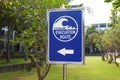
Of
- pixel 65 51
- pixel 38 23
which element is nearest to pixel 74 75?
pixel 38 23

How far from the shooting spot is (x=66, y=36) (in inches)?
173

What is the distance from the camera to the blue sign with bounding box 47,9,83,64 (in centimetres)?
438

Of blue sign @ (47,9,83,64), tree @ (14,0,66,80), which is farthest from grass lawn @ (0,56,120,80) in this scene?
blue sign @ (47,9,83,64)

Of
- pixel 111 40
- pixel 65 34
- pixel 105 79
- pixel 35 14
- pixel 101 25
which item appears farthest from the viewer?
pixel 101 25

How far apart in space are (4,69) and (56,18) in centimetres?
2245

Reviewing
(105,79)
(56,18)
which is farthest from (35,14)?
(105,79)

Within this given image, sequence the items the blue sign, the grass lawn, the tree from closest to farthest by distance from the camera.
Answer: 1. the blue sign
2. the tree
3. the grass lawn

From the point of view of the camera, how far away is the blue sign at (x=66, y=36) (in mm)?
4383

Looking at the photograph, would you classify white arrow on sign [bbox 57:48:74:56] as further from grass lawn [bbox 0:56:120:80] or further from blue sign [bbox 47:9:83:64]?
grass lawn [bbox 0:56:120:80]

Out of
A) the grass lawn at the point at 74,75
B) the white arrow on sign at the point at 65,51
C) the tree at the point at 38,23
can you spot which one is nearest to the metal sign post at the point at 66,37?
the white arrow on sign at the point at 65,51

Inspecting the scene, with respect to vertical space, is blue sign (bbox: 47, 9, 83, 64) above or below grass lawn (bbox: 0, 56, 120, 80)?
above

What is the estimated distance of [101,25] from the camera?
4141 inches

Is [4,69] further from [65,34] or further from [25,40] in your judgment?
[65,34]

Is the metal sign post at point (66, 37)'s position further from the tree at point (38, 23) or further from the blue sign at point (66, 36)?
the tree at point (38, 23)
